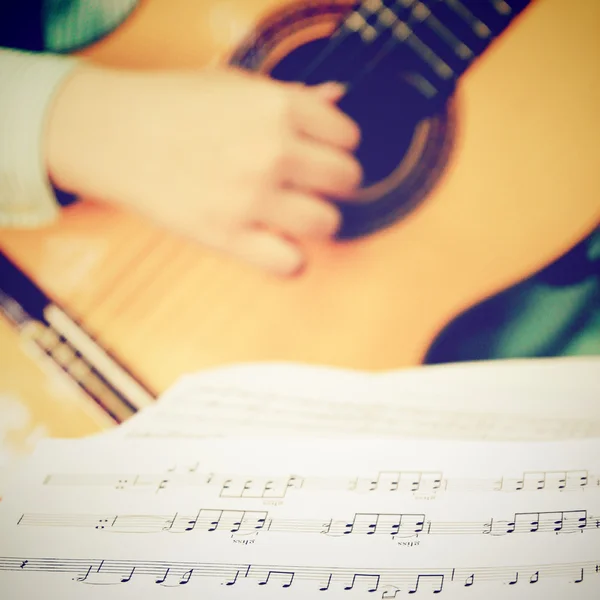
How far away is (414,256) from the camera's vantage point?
81 centimetres

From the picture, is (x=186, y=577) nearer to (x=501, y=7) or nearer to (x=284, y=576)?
(x=284, y=576)

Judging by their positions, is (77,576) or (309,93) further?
(309,93)

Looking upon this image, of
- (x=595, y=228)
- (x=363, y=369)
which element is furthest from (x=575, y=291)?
(x=363, y=369)

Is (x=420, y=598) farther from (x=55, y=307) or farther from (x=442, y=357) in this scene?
(x=55, y=307)

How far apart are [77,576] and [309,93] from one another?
0.69 metres

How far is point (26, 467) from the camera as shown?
78 centimetres

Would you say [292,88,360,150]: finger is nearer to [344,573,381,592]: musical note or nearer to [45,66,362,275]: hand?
[45,66,362,275]: hand

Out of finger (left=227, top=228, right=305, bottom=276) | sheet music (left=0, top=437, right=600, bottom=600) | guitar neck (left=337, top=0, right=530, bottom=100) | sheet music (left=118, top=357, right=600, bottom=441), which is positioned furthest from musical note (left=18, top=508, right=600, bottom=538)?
guitar neck (left=337, top=0, right=530, bottom=100)

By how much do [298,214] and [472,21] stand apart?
35 cm

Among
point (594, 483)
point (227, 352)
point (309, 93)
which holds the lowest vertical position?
point (594, 483)

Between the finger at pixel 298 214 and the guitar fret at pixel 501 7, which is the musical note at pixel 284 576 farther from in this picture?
the guitar fret at pixel 501 7

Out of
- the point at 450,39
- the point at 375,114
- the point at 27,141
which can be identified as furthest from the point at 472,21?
the point at 27,141

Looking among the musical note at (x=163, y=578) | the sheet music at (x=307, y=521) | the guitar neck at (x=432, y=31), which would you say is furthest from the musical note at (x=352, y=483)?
the guitar neck at (x=432, y=31)

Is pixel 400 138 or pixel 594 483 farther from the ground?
pixel 400 138
